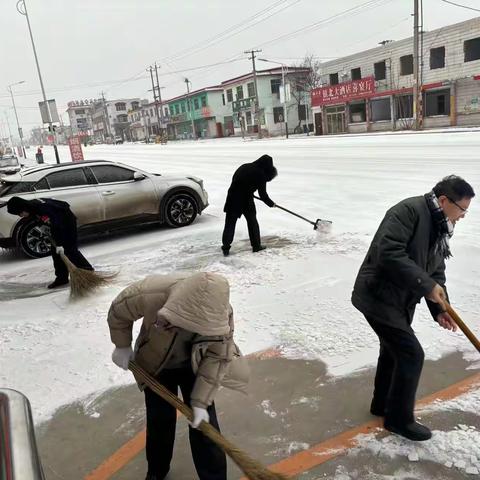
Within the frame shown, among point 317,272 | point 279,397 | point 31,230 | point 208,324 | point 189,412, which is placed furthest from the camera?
point 31,230

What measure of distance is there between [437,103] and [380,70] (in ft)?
20.6

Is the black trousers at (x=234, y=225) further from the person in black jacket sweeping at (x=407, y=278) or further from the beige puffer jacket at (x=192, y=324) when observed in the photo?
the beige puffer jacket at (x=192, y=324)

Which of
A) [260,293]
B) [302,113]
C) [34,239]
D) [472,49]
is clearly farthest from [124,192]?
[302,113]

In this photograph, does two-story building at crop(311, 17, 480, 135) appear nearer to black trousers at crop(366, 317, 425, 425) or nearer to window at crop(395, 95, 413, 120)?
window at crop(395, 95, 413, 120)

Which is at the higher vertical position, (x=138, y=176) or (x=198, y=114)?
(x=198, y=114)

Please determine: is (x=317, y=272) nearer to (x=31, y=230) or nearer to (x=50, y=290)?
(x=50, y=290)

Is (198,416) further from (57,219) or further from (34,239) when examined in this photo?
(34,239)

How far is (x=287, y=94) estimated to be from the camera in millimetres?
45938

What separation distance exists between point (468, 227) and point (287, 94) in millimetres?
41548

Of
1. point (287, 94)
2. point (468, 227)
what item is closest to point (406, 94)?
point (287, 94)

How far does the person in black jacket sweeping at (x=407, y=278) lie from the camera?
2.42 meters

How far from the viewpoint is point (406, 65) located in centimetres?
3591

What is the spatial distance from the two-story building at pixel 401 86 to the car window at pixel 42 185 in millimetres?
30336

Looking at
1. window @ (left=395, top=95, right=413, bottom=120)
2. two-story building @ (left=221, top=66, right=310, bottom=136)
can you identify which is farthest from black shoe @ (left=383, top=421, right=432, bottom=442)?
two-story building @ (left=221, top=66, right=310, bottom=136)
